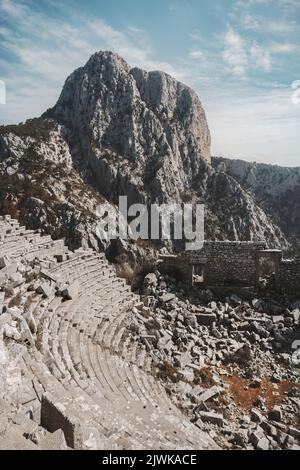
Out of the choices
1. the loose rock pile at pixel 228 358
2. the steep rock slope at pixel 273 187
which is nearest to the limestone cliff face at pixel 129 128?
the steep rock slope at pixel 273 187

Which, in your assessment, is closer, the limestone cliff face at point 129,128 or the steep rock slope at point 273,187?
the limestone cliff face at point 129,128

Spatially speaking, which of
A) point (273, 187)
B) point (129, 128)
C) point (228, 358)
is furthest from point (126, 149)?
point (228, 358)

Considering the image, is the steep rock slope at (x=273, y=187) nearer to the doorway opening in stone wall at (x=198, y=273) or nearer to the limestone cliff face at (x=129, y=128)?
the limestone cliff face at (x=129, y=128)

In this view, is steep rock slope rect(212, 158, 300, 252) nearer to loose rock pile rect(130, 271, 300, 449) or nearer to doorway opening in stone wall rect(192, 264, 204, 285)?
doorway opening in stone wall rect(192, 264, 204, 285)

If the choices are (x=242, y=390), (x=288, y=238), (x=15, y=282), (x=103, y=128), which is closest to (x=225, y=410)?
(x=242, y=390)

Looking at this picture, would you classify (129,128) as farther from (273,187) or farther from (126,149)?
(273,187)

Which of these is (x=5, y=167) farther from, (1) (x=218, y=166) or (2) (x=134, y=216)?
(1) (x=218, y=166)
